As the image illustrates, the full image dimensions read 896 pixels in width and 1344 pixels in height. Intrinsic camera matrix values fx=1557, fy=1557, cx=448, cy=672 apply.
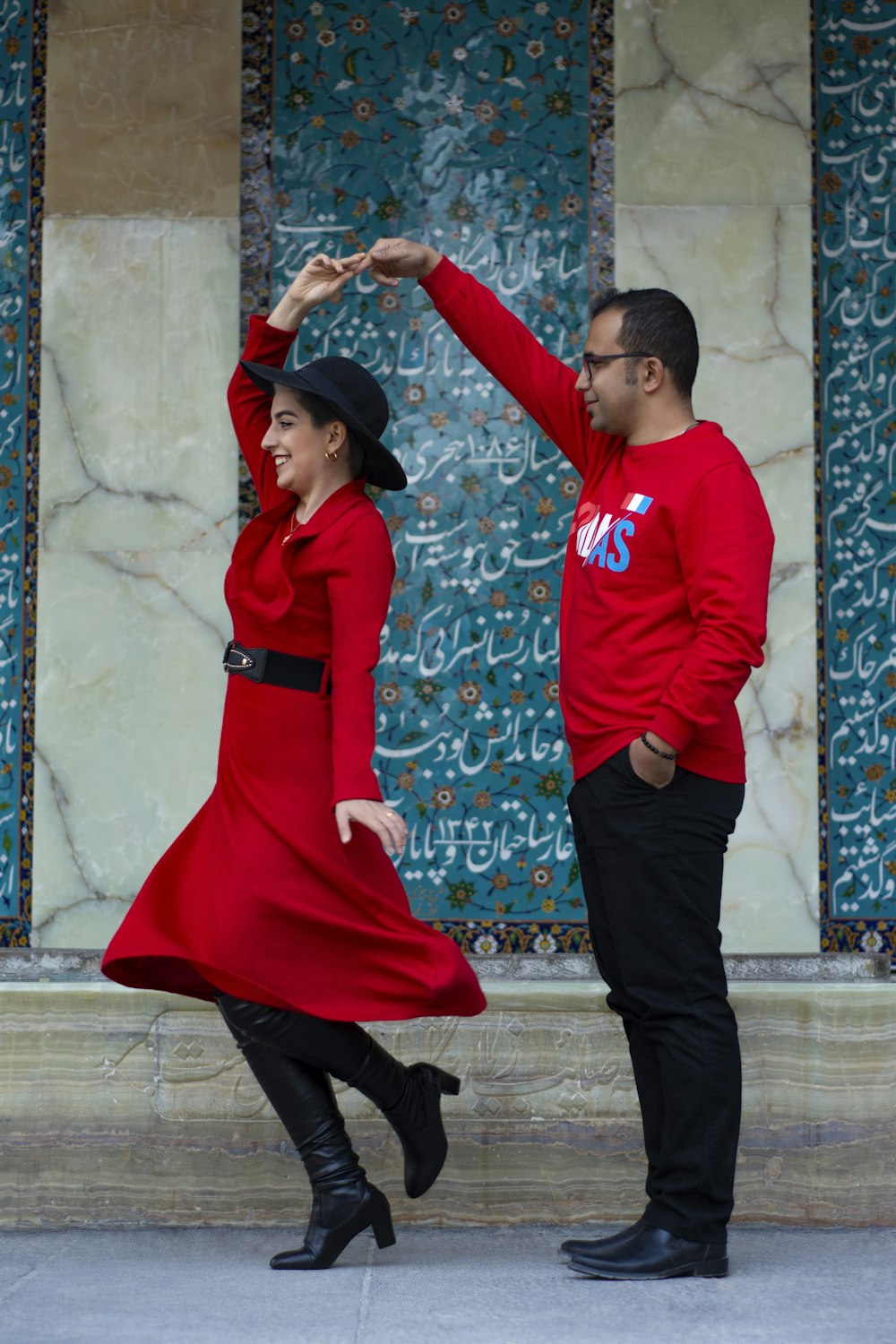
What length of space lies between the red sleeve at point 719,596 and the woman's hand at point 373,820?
49 cm

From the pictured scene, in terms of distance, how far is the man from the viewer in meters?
2.80

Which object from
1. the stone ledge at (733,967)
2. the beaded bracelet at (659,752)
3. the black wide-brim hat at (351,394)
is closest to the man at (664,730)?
the beaded bracelet at (659,752)

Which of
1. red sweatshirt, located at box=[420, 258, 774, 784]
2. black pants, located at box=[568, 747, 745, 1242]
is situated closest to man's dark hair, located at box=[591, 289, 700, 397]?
red sweatshirt, located at box=[420, 258, 774, 784]

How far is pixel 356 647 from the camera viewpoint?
2896 mm

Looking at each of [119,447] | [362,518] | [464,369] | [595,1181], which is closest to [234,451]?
[119,447]

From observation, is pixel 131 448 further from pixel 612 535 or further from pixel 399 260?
pixel 612 535

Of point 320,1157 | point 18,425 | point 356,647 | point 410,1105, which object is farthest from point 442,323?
point 320,1157

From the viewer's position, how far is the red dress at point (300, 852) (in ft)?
9.39

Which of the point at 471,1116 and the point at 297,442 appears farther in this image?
the point at 471,1116

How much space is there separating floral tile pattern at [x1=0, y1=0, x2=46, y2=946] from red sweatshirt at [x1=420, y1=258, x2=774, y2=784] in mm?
1809

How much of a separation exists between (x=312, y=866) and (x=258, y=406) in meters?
0.97

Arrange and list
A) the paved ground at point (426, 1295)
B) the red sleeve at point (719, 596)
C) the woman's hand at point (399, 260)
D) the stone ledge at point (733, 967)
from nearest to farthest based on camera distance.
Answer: the paved ground at point (426, 1295) → the red sleeve at point (719, 596) → the woman's hand at point (399, 260) → the stone ledge at point (733, 967)

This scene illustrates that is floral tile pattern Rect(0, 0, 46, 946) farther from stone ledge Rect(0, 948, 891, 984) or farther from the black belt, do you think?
the black belt

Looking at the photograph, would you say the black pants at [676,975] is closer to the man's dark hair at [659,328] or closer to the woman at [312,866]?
the woman at [312,866]
